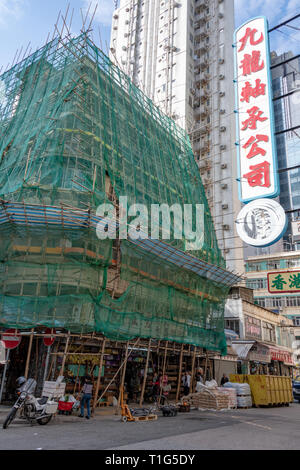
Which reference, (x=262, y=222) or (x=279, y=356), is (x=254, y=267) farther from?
(x=262, y=222)

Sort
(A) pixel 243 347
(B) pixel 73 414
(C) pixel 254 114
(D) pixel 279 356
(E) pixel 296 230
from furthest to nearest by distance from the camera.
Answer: (D) pixel 279 356 < (A) pixel 243 347 < (C) pixel 254 114 < (E) pixel 296 230 < (B) pixel 73 414

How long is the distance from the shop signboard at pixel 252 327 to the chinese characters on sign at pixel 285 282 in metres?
13.3

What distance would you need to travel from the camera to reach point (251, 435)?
8.37 metres

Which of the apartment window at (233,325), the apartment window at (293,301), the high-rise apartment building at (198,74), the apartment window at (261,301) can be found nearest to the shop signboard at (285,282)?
the apartment window at (233,325)

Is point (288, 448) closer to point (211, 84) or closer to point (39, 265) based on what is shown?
point (39, 265)

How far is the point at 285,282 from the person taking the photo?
1589cm

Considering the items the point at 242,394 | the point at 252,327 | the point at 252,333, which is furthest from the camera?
the point at 252,327

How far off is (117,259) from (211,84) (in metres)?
33.3

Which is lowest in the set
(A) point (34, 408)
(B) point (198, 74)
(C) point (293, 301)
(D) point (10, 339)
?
(A) point (34, 408)

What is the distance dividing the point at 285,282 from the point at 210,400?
19.4 feet

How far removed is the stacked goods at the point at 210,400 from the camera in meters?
14.4

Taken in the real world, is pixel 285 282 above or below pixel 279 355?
above

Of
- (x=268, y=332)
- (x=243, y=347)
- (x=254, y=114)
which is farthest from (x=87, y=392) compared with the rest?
(x=268, y=332)

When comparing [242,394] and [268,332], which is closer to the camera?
[242,394]
